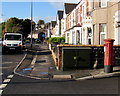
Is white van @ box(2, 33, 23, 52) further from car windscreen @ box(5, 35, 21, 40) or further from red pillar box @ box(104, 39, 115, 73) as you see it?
red pillar box @ box(104, 39, 115, 73)

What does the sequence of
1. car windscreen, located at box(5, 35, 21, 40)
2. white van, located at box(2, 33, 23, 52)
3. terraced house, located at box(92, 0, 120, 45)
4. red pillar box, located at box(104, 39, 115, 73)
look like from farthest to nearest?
1. car windscreen, located at box(5, 35, 21, 40)
2. white van, located at box(2, 33, 23, 52)
3. terraced house, located at box(92, 0, 120, 45)
4. red pillar box, located at box(104, 39, 115, 73)

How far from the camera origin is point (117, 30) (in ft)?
46.0

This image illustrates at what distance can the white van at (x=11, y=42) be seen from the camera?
22.4 meters

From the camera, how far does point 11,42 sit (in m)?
22.6

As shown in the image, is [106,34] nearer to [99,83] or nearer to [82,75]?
[82,75]

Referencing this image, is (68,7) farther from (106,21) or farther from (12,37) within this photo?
(106,21)

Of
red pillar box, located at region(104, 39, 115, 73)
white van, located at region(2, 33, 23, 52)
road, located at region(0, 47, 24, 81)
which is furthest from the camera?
white van, located at region(2, 33, 23, 52)

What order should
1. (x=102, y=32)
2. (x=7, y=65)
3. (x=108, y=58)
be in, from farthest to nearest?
1. (x=102, y=32)
2. (x=7, y=65)
3. (x=108, y=58)

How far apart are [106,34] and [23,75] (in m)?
8.31

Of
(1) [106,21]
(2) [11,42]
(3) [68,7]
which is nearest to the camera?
(1) [106,21]

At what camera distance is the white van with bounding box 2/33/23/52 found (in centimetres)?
2238

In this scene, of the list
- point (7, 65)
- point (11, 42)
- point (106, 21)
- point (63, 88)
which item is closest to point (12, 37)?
point (11, 42)

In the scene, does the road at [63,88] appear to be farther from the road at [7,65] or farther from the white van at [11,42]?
the white van at [11,42]

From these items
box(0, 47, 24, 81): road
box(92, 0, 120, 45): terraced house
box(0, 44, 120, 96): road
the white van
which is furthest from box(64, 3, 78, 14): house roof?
box(0, 44, 120, 96): road
